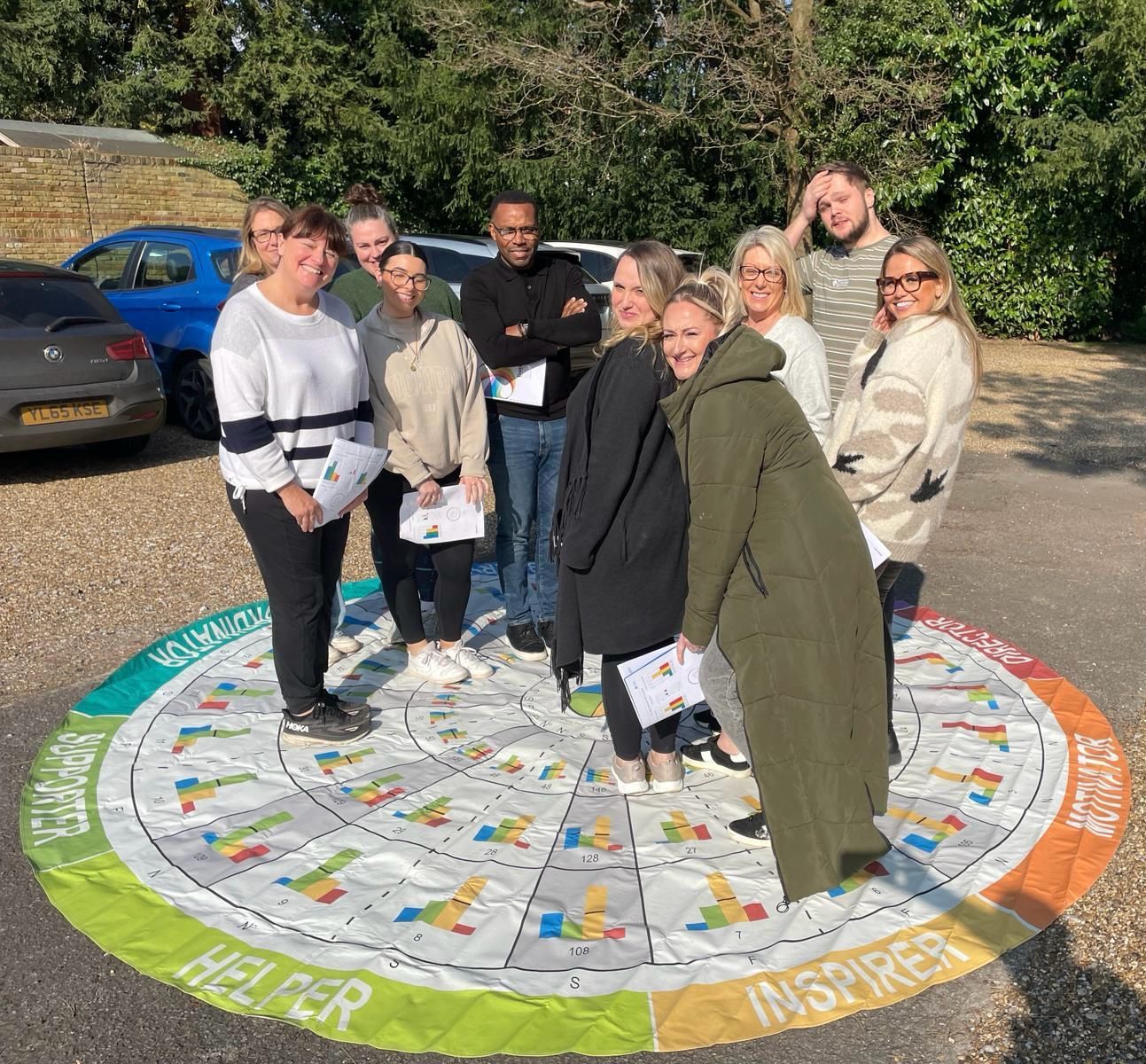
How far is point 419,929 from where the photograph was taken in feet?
9.61

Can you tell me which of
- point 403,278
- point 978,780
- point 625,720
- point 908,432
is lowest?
point 978,780

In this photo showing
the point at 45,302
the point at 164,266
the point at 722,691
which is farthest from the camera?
the point at 164,266

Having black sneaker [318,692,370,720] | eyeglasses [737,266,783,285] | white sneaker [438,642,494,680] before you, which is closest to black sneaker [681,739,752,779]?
white sneaker [438,642,494,680]

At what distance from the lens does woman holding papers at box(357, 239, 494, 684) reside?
4.11 m

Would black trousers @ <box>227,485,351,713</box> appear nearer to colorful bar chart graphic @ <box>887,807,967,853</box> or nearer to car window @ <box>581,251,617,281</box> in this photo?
colorful bar chart graphic @ <box>887,807,967,853</box>

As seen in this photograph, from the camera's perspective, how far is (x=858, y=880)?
10.3 feet

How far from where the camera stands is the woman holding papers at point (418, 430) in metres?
4.11

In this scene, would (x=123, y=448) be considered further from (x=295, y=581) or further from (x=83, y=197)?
(x=83, y=197)

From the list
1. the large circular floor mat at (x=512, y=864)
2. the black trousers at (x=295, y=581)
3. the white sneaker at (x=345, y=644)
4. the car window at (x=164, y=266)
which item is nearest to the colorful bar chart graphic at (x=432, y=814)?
the large circular floor mat at (x=512, y=864)

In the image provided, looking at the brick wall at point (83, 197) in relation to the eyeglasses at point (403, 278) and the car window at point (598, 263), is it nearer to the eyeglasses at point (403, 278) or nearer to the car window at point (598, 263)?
the car window at point (598, 263)

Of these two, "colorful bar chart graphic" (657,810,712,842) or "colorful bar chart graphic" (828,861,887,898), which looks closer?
"colorful bar chart graphic" (828,861,887,898)

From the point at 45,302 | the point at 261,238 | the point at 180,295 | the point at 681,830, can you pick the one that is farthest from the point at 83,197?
the point at 681,830

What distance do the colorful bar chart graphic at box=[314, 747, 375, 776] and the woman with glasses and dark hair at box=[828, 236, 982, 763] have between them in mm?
1968

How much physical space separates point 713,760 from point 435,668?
52.8 inches
